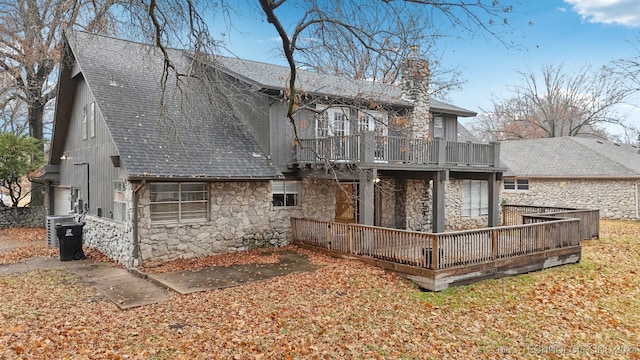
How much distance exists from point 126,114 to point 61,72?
4035mm

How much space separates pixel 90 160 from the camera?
13281 millimetres

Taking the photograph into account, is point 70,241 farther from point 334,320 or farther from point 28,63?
point 28,63

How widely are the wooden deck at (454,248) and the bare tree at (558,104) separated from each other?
2536 centimetres

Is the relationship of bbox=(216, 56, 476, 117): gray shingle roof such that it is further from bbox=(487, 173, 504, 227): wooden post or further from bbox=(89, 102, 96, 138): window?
bbox=(89, 102, 96, 138): window

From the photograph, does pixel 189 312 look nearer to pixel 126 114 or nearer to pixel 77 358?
pixel 77 358

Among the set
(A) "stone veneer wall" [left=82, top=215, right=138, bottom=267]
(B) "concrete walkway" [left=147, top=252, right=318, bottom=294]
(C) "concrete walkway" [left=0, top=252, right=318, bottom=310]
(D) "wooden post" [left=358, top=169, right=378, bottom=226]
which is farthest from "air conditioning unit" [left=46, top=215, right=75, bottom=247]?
(D) "wooden post" [left=358, top=169, right=378, bottom=226]

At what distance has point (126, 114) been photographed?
37.9 feet

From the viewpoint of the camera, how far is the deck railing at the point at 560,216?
13.5m

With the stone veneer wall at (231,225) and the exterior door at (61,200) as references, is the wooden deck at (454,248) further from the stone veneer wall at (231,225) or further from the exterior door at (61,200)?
the exterior door at (61,200)

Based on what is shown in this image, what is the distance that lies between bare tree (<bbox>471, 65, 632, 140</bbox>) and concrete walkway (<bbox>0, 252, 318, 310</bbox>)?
3115 cm

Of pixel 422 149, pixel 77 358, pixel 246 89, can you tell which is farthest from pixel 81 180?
pixel 422 149

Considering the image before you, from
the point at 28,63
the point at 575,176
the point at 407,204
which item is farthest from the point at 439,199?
the point at 28,63

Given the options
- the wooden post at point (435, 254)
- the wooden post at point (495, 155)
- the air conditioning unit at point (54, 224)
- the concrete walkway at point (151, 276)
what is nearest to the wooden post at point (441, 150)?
the wooden post at point (495, 155)

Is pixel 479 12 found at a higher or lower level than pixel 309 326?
higher
